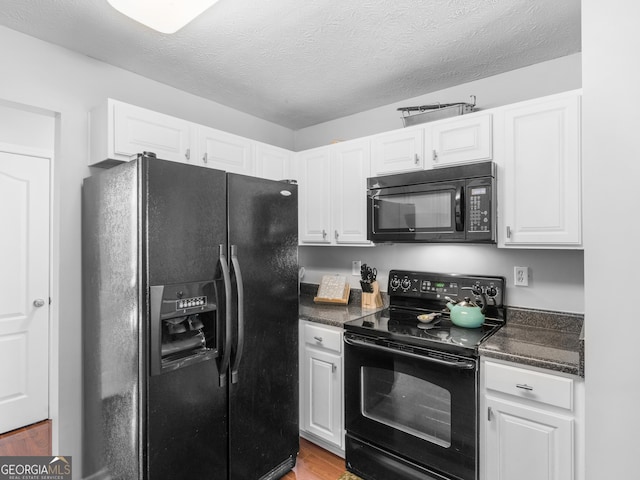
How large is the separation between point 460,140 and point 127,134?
75.1 inches

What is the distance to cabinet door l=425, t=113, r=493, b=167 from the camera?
78.4 inches

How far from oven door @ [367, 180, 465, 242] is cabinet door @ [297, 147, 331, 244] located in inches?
17.4

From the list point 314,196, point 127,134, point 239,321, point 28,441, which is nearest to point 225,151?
point 127,134

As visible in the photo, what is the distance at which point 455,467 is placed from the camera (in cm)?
172

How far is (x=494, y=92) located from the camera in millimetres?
2322

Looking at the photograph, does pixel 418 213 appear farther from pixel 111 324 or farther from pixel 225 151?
pixel 111 324

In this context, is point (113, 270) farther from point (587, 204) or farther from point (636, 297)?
point (636, 297)

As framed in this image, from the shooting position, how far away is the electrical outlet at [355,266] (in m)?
2.96

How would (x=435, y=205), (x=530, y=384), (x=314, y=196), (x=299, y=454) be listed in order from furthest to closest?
(x=314, y=196)
(x=299, y=454)
(x=435, y=205)
(x=530, y=384)

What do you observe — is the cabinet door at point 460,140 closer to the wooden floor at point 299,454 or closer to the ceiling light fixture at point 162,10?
the ceiling light fixture at point 162,10

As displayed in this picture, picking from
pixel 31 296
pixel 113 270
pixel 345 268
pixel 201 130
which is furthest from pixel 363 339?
pixel 31 296

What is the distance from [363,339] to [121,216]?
1439 millimetres

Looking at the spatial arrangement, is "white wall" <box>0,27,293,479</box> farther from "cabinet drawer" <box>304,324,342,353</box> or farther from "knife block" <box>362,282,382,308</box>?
"knife block" <box>362,282,382,308</box>

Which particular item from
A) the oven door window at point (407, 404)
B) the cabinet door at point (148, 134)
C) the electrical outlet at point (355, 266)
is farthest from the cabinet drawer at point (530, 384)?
the cabinet door at point (148, 134)
